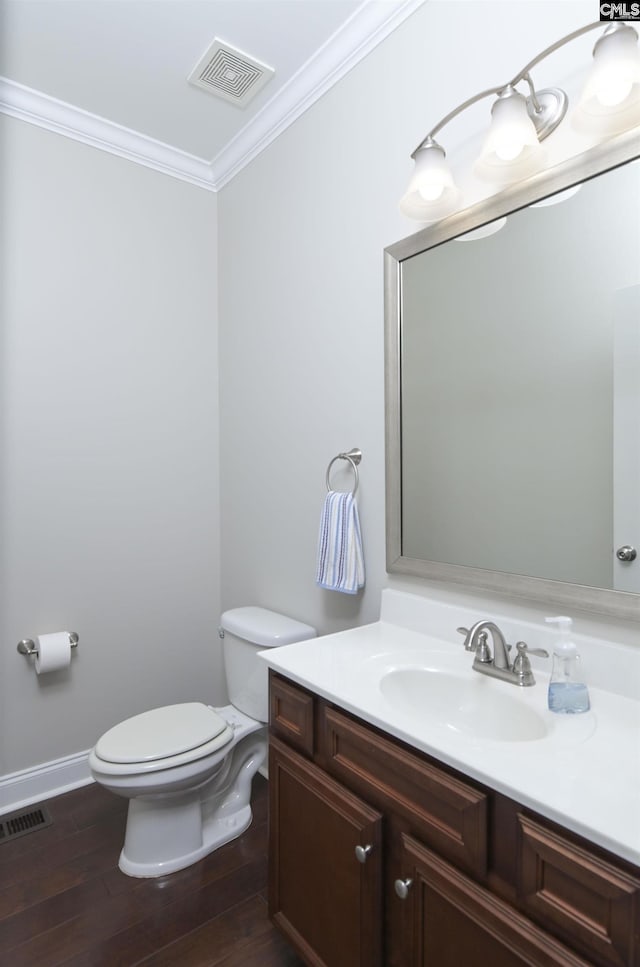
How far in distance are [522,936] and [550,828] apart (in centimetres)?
17

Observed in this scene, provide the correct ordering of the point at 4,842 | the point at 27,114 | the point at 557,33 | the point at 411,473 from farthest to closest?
the point at 27,114, the point at 4,842, the point at 411,473, the point at 557,33

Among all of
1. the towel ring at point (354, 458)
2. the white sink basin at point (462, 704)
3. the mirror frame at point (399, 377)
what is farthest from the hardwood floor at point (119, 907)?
the towel ring at point (354, 458)

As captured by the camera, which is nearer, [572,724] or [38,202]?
[572,724]

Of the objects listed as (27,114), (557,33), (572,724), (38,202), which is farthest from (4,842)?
(557,33)

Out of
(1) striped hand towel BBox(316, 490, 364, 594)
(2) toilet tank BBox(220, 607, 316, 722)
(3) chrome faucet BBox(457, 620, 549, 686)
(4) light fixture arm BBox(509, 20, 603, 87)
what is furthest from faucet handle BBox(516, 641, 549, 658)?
(4) light fixture arm BBox(509, 20, 603, 87)

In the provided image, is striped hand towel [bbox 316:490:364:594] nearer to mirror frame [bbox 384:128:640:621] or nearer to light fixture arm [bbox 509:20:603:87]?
mirror frame [bbox 384:128:640:621]

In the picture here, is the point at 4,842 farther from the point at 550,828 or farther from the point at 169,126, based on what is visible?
the point at 169,126

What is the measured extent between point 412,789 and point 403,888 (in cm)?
17

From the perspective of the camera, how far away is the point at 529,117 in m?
1.17

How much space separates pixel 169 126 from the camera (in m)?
2.18

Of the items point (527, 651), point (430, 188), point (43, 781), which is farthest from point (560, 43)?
point (43, 781)

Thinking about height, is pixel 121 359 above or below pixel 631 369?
above

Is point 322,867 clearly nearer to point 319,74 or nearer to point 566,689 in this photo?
point 566,689

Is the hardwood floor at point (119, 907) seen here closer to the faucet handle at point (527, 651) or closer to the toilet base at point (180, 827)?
the toilet base at point (180, 827)
